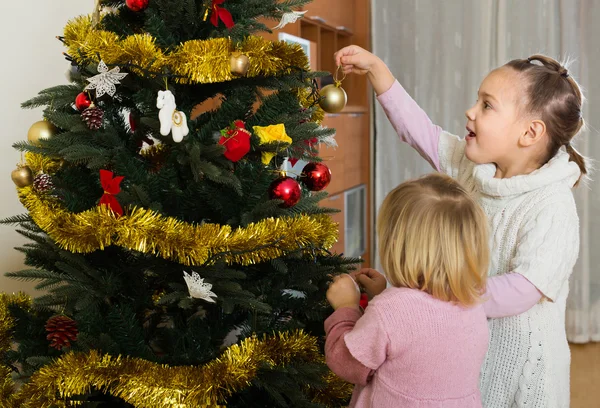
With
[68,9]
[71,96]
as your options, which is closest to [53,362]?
[71,96]

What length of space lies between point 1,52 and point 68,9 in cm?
32

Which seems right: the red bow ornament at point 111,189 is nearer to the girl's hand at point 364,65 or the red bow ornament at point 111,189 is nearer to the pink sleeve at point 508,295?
the girl's hand at point 364,65

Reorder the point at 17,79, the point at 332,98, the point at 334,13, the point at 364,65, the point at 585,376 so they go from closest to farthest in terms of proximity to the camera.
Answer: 1. the point at 332,98
2. the point at 364,65
3. the point at 17,79
4. the point at 585,376
5. the point at 334,13

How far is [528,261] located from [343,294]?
356mm

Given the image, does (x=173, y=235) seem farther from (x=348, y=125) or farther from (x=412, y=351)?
(x=348, y=125)

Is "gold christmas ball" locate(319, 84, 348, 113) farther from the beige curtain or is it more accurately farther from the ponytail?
the beige curtain

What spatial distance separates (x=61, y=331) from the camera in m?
1.21

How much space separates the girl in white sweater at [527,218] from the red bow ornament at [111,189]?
1.58 ft

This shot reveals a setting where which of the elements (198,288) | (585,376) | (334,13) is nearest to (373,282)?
(198,288)

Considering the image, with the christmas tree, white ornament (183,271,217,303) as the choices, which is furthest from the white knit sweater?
white ornament (183,271,217,303)

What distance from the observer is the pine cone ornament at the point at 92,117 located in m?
1.12

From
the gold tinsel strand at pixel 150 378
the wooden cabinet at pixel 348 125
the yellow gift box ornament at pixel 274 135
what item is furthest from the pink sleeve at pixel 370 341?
the wooden cabinet at pixel 348 125

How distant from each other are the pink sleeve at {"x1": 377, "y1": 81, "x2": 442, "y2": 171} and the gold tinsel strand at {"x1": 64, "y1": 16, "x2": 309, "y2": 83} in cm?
36

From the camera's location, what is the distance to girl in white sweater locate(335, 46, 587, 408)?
1177 millimetres
